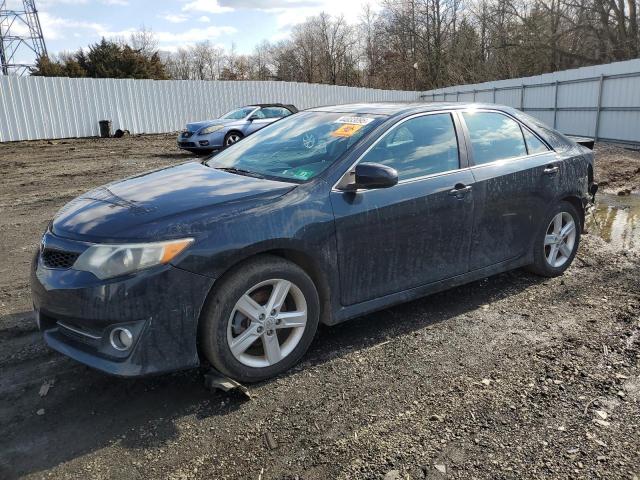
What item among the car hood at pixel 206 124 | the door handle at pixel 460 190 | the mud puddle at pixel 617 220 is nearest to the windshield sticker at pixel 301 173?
the door handle at pixel 460 190

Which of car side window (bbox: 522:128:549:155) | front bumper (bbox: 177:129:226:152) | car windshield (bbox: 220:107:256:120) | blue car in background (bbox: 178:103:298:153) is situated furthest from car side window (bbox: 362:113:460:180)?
car windshield (bbox: 220:107:256:120)

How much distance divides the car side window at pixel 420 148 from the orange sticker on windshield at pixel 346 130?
0.22 metres

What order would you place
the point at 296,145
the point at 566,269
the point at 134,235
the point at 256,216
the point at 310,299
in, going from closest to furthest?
the point at 134,235 → the point at 256,216 → the point at 310,299 → the point at 296,145 → the point at 566,269

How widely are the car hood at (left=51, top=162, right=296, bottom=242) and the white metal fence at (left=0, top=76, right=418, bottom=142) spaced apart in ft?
48.5

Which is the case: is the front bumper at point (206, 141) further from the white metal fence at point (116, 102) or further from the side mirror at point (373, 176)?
the side mirror at point (373, 176)

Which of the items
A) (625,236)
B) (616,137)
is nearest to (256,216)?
(625,236)

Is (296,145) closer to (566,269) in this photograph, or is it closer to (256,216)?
(256,216)

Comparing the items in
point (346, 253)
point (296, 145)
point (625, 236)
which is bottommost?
point (625, 236)

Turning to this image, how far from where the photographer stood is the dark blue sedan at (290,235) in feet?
9.25

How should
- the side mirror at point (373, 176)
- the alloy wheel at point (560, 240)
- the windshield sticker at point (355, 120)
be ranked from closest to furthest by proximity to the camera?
1. the side mirror at point (373, 176)
2. the windshield sticker at point (355, 120)
3. the alloy wheel at point (560, 240)

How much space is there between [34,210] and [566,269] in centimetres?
776

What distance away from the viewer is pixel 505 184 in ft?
14.0

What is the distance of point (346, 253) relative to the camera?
3.43m

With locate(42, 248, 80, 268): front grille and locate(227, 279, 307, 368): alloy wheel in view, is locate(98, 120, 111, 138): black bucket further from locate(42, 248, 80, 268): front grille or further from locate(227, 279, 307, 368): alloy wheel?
locate(227, 279, 307, 368): alloy wheel
